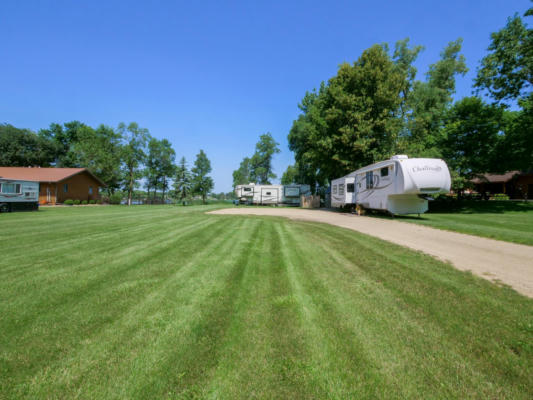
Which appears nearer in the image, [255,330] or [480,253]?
[255,330]

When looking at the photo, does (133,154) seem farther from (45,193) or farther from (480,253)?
(480,253)

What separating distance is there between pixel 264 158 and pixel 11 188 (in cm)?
4443

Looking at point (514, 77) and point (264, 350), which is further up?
point (514, 77)

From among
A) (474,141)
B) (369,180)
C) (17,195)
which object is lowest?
(17,195)

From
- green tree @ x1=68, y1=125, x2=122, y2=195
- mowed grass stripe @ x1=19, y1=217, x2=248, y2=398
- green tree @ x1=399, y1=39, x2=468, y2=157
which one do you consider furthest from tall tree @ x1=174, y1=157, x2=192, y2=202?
mowed grass stripe @ x1=19, y1=217, x2=248, y2=398

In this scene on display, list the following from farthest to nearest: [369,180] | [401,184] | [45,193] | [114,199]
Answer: [114,199], [45,193], [369,180], [401,184]

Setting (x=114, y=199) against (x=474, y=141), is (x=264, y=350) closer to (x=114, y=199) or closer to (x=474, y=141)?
(x=474, y=141)

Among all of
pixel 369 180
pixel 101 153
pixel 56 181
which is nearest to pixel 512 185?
pixel 369 180

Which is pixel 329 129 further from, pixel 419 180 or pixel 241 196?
pixel 241 196

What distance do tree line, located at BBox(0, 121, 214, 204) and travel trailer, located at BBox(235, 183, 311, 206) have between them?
382 inches

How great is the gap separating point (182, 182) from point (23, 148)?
92.0 ft

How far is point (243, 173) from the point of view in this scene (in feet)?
209

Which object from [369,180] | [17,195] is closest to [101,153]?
[17,195]

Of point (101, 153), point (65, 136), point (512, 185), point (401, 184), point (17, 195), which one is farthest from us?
point (65, 136)
